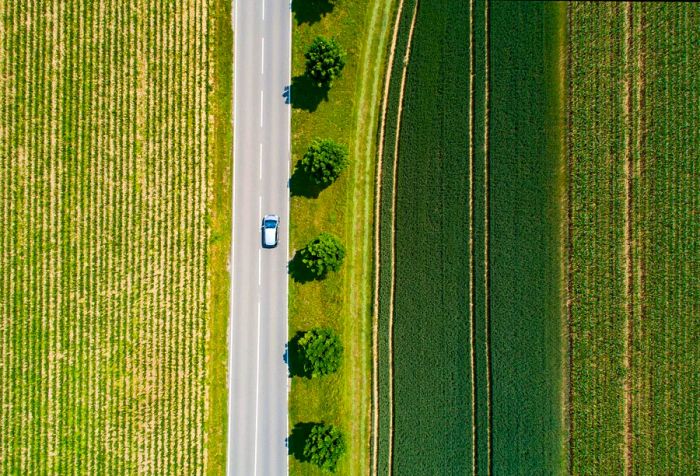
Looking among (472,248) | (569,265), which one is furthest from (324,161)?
(569,265)

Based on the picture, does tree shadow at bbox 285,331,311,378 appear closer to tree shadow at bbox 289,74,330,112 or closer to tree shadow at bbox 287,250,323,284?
tree shadow at bbox 287,250,323,284

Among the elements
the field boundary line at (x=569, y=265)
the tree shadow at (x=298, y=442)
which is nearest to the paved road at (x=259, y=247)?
the tree shadow at (x=298, y=442)

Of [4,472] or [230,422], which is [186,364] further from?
[4,472]

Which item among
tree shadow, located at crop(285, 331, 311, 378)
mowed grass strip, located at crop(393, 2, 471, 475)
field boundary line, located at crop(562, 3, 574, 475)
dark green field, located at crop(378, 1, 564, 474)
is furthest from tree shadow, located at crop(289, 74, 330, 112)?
field boundary line, located at crop(562, 3, 574, 475)

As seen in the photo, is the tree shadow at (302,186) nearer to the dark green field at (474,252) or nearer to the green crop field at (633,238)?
the dark green field at (474,252)

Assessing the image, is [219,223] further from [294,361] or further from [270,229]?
[294,361]

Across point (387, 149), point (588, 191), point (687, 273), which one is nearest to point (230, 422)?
point (387, 149)
